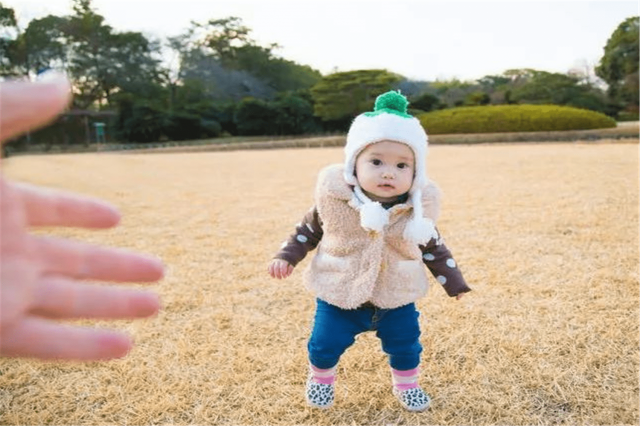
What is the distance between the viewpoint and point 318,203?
1887mm

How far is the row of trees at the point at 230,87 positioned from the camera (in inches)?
823

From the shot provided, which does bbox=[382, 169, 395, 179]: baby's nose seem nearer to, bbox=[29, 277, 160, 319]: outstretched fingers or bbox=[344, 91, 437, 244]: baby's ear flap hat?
bbox=[344, 91, 437, 244]: baby's ear flap hat

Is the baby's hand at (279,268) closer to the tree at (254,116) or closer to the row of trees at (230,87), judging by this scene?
the row of trees at (230,87)

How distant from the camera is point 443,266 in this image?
1867mm

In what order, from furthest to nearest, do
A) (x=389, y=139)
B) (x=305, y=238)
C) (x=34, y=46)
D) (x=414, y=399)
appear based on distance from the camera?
(x=34, y=46) → (x=305, y=238) → (x=414, y=399) → (x=389, y=139)

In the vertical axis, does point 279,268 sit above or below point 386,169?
below

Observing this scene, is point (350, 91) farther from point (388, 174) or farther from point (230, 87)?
point (388, 174)

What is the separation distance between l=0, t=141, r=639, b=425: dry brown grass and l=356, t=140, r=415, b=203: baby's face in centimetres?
74

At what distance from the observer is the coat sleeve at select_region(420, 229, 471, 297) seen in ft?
6.04

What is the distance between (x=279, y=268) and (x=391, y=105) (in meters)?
0.67

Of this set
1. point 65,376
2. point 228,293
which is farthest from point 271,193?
point 65,376

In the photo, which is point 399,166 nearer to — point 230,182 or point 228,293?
point 228,293

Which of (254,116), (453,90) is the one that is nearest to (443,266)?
(254,116)

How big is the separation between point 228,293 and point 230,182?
5439 mm
